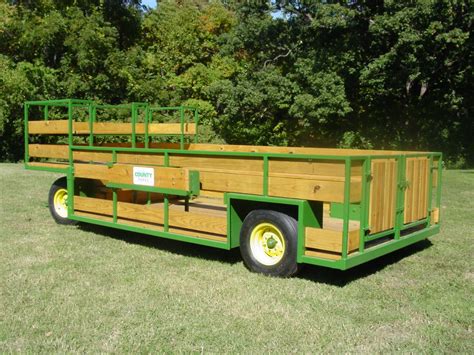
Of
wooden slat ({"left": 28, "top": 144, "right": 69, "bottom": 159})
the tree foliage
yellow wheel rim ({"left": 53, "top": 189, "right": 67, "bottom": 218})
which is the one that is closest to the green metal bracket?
wooden slat ({"left": 28, "top": 144, "right": 69, "bottom": 159})

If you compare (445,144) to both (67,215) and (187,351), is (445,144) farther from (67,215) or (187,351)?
(187,351)

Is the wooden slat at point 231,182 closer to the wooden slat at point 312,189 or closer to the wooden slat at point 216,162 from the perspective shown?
the wooden slat at point 216,162

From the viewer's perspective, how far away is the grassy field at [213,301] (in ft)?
13.3

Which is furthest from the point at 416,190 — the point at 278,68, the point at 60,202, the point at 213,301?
the point at 278,68

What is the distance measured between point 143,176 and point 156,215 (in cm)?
53

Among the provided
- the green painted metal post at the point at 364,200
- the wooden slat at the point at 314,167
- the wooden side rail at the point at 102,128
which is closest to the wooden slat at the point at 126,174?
the wooden side rail at the point at 102,128

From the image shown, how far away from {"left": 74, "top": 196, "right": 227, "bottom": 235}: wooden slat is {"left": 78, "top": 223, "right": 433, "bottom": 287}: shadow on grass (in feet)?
1.52

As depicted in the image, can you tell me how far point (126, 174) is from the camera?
7.12 metres

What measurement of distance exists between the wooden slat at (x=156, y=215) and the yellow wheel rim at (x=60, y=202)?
2.63ft

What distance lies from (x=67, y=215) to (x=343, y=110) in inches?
637

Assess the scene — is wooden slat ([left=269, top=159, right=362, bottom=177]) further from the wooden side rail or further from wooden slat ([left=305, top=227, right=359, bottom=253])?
the wooden side rail

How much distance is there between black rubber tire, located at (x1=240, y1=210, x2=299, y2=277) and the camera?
17.9 feet

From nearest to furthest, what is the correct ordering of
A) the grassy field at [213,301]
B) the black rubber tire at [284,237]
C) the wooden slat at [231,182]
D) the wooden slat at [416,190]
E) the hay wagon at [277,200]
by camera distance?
1. the grassy field at [213,301]
2. the hay wagon at [277,200]
3. the black rubber tire at [284,237]
4. the wooden slat at [231,182]
5. the wooden slat at [416,190]

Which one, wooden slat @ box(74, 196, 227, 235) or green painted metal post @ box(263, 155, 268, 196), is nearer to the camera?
green painted metal post @ box(263, 155, 268, 196)
